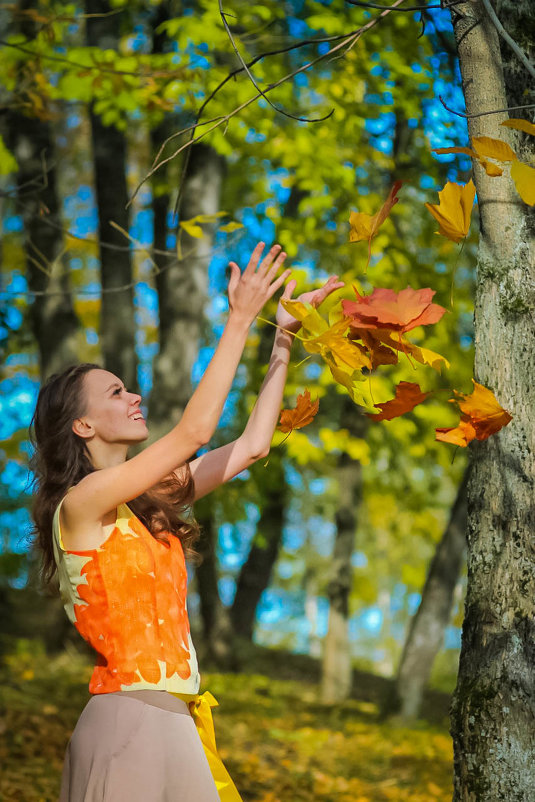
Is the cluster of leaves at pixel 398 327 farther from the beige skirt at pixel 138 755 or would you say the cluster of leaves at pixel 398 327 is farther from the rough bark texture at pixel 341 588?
the rough bark texture at pixel 341 588

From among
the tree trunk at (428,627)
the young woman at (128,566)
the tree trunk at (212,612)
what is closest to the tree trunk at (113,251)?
the tree trunk at (212,612)

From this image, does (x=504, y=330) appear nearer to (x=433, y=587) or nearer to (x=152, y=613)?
(x=152, y=613)

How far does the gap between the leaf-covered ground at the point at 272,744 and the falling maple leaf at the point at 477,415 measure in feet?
11.2

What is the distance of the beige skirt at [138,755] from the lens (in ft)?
6.10

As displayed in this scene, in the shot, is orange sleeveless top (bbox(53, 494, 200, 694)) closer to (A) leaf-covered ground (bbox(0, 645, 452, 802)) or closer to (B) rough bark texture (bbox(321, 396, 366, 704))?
(A) leaf-covered ground (bbox(0, 645, 452, 802))

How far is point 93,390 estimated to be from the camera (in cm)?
216

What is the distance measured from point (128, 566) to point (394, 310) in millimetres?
864

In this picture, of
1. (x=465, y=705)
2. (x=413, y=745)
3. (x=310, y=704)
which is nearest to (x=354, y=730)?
(x=413, y=745)

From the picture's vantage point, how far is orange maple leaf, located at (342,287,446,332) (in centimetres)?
186

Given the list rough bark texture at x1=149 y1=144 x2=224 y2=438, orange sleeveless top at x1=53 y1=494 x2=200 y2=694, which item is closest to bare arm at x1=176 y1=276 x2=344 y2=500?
orange sleeveless top at x1=53 y1=494 x2=200 y2=694

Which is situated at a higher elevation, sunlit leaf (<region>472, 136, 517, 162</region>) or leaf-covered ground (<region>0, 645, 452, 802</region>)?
sunlit leaf (<region>472, 136, 517, 162</region>)

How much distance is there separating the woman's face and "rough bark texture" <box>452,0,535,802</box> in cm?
91

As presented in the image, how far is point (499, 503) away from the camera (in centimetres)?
219

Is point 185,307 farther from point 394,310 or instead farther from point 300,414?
point 394,310
